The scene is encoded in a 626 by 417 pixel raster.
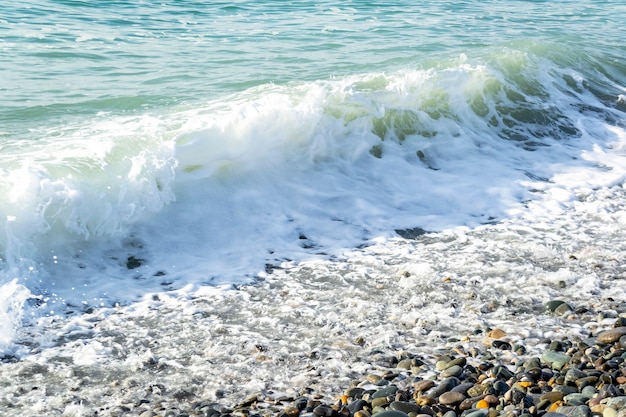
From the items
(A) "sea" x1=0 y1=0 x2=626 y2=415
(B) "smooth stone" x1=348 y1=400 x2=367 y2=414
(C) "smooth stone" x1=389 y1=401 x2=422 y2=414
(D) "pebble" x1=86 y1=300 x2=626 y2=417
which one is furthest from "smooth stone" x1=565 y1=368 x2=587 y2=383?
(A) "sea" x1=0 y1=0 x2=626 y2=415

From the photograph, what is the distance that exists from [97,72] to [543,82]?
6093 mm

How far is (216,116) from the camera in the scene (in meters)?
7.62

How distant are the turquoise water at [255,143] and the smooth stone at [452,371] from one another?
5.79ft

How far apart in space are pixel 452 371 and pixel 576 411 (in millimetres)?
729

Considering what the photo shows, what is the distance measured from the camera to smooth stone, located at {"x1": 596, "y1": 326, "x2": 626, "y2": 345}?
13.3ft

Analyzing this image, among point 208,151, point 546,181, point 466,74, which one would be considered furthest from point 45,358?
point 466,74

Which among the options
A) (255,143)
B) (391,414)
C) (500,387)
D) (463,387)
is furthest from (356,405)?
(255,143)

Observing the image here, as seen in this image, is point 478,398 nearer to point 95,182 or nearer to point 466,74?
point 95,182

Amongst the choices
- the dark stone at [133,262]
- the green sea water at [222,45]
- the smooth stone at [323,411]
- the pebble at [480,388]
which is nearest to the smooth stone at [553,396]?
the pebble at [480,388]

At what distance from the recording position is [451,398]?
3.46 m

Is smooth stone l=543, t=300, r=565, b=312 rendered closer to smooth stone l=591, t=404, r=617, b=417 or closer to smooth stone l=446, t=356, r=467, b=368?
smooth stone l=446, t=356, r=467, b=368

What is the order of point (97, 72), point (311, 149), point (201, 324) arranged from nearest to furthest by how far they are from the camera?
point (201, 324), point (311, 149), point (97, 72)

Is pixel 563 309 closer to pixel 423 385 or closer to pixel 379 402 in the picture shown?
pixel 423 385

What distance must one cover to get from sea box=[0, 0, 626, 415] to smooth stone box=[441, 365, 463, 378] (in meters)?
0.79
